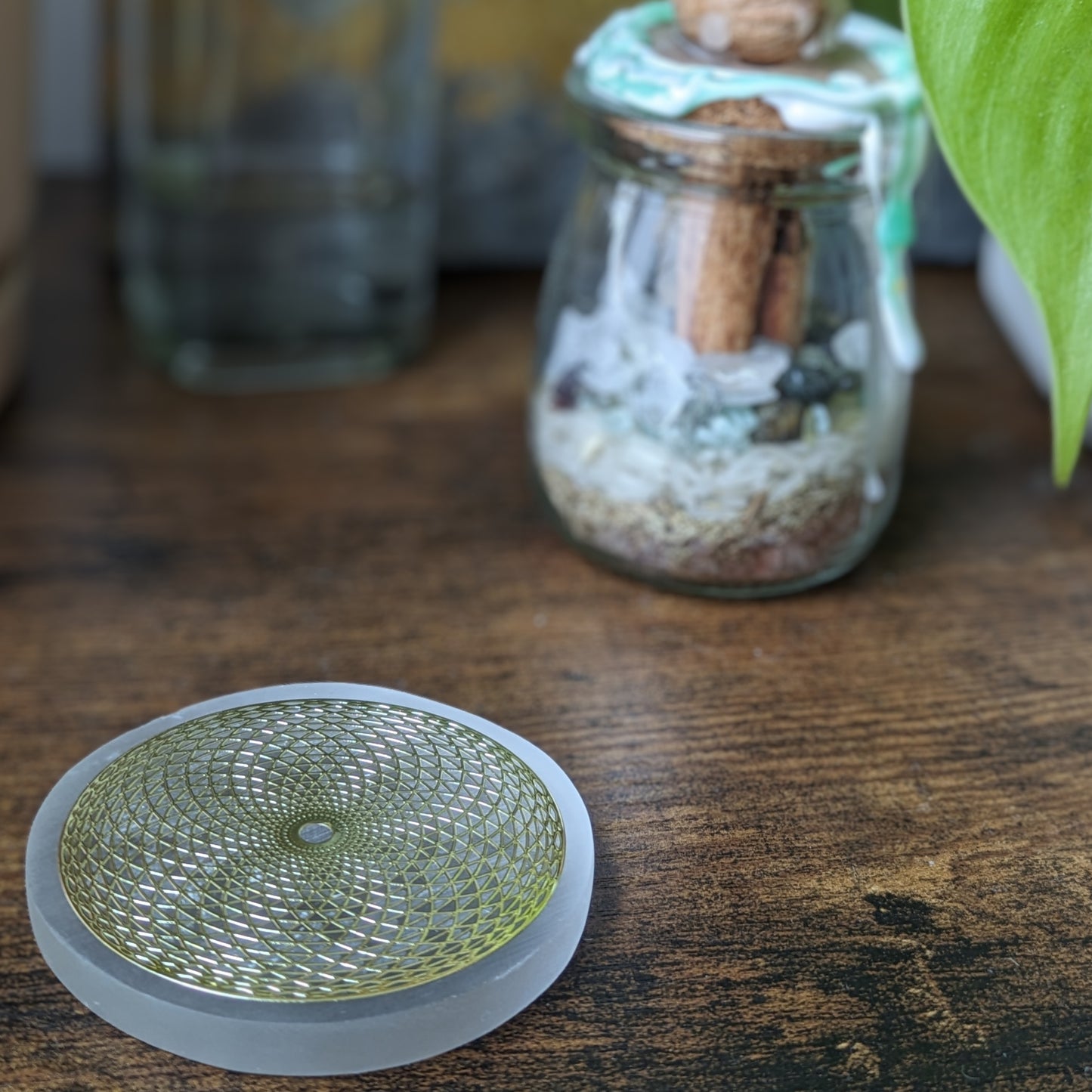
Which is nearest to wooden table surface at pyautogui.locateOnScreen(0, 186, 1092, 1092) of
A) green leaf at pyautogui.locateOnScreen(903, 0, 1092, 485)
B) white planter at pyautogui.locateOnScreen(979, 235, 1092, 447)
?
white planter at pyautogui.locateOnScreen(979, 235, 1092, 447)

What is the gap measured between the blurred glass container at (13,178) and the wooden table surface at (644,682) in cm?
3

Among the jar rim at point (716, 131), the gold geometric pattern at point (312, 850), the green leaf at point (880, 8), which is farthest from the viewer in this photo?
the green leaf at point (880, 8)

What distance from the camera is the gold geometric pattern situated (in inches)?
12.0

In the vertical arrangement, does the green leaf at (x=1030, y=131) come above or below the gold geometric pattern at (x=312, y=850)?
above

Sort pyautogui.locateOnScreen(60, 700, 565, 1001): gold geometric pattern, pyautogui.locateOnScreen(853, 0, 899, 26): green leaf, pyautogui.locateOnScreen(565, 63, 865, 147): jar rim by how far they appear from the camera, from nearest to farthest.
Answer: pyautogui.locateOnScreen(60, 700, 565, 1001): gold geometric pattern < pyautogui.locateOnScreen(565, 63, 865, 147): jar rim < pyautogui.locateOnScreen(853, 0, 899, 26): green leaf

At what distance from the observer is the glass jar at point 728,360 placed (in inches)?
17.3

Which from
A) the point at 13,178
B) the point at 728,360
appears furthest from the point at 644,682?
the point at 13,178

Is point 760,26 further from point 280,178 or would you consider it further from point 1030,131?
point 280,178

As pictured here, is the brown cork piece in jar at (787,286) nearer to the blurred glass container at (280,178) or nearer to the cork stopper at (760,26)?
the cork stopper at (760,26)

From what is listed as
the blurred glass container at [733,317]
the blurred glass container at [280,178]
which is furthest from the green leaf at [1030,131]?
the blurred glass container at [280,178]

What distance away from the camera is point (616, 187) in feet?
1.55

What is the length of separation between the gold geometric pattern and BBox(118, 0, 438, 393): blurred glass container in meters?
0.30

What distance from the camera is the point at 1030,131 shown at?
0.36m

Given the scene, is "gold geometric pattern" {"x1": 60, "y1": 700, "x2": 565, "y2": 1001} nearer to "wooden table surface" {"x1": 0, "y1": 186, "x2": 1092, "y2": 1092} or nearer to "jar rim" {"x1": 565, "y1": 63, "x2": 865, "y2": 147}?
"wooden table surface" {"x1": 0, "y1": 186, "x2": 1092, "y2": 1092}
